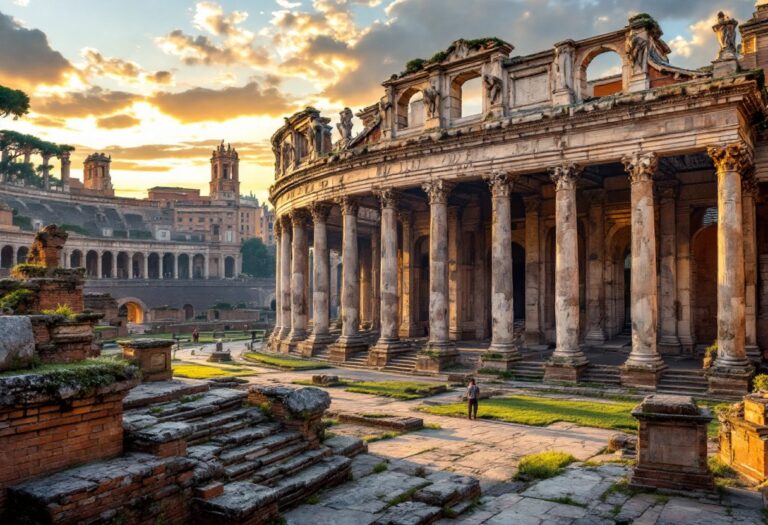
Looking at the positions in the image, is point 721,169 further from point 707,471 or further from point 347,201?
point 347,201

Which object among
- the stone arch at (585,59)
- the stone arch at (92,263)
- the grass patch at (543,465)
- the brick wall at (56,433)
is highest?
the stone arch at (585,59)

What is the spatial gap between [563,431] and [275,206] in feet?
95.3

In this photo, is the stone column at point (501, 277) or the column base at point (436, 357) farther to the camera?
the column base at point (436, 357)

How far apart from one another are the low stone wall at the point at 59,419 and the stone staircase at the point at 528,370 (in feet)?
55.2

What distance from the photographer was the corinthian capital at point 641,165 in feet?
66.4

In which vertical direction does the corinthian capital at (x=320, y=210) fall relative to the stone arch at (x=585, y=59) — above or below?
below

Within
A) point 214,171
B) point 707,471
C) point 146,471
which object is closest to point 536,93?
point 707,471

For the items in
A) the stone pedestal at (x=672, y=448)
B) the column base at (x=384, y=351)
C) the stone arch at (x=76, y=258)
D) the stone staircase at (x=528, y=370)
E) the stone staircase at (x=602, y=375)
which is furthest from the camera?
the stone arch at (x=76, y=258)

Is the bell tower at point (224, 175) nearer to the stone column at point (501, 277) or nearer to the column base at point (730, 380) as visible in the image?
the stone column at point (501, 277)

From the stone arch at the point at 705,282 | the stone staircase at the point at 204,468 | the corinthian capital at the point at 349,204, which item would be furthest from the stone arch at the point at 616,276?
the stone staircase at the point at 204,468

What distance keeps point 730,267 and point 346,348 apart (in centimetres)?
1638

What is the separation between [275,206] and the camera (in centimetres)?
4028

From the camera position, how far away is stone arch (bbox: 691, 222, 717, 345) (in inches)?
1008

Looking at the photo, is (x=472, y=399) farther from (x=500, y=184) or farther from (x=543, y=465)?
(x=500, y=184)
